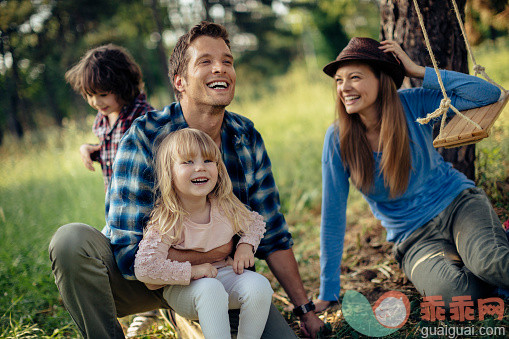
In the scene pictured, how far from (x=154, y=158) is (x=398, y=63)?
155cm

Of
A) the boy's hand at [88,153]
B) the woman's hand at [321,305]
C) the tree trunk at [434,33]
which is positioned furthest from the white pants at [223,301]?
the tree trunk at [434,33]

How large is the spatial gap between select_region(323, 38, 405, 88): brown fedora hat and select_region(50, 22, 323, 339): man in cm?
70

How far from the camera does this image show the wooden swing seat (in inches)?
77.5

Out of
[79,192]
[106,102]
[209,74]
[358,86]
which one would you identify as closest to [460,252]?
[358,86]

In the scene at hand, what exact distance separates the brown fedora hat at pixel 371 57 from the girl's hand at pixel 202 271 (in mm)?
1391

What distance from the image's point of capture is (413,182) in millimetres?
2617

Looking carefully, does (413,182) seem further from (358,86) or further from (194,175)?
(194,175)

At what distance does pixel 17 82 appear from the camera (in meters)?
12.7

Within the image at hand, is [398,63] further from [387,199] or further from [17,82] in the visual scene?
[17,82]

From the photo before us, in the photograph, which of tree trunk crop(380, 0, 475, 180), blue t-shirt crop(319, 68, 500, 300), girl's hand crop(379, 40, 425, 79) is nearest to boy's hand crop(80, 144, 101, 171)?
blue t-shirt crop(319, 68, 500, 300)

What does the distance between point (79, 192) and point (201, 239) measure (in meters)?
4.84

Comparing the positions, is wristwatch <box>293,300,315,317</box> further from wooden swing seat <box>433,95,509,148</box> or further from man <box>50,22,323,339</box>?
Answer: wooden swing seat <box>433,95,509,148</box>

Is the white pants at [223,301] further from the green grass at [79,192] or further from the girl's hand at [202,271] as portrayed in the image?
the green grass at [79,192]

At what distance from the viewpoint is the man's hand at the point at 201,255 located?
2.09 meters
